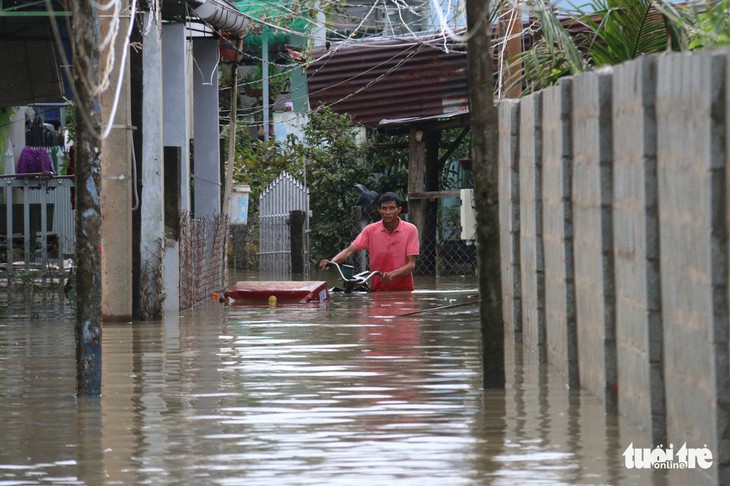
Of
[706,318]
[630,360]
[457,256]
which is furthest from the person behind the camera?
[457,256]

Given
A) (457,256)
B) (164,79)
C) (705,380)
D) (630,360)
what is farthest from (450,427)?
(457,256)

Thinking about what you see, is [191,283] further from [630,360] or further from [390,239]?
[630,360]

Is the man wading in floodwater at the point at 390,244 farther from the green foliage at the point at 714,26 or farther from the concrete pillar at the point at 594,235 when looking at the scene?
the concrete pillar at the point at 594,235

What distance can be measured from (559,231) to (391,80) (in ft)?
53.1

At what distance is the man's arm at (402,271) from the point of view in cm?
1734

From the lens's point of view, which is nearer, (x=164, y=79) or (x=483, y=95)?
(x=483, y=95)

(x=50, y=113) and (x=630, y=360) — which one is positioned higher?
(x=50, y=113)

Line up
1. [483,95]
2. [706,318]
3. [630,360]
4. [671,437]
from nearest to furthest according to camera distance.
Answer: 1. [706,318]
2. [671,437]
3. [630,360]
4. [483,95]

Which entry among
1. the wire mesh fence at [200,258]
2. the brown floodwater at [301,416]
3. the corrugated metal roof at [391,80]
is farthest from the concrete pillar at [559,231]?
the corrugated metal roof at [391,80]

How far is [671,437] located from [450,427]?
138 centimetres

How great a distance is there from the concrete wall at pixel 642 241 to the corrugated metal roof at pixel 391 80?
46.4 ft

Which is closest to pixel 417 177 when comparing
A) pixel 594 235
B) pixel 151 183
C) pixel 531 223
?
pixel 151 183

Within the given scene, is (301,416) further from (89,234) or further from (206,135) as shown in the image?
(206,135)

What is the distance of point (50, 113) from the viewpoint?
123 feet
